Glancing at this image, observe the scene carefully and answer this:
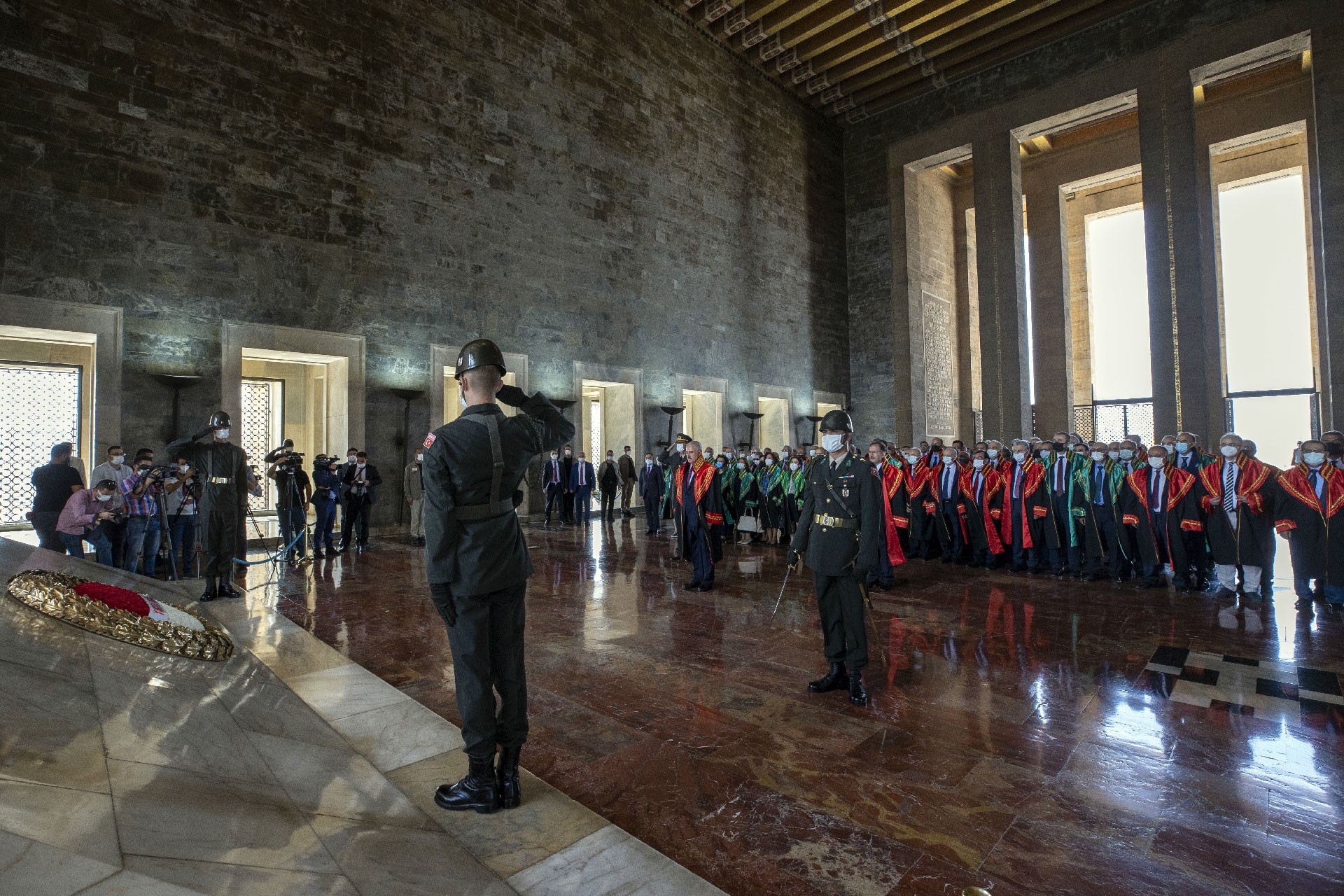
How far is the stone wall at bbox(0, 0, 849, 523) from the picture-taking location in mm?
9742

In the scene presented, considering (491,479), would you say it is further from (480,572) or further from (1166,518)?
(1166,518)

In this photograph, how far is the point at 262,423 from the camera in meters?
15.1

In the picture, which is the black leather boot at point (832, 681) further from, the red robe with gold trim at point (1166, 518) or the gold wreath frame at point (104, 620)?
the red robe with gold trim at point (1166, 518)

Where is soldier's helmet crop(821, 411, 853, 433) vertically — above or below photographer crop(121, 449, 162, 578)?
above

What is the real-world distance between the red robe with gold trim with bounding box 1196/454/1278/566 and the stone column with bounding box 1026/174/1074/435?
14.0 metres

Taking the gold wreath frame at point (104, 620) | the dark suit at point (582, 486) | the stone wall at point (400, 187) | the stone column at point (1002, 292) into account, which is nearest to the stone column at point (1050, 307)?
the stone column at point (1002, 292)

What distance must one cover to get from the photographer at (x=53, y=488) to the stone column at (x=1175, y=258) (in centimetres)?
1872

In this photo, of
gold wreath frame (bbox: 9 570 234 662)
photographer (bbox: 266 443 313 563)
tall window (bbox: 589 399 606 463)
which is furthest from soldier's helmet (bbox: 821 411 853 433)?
tall window (bbox: 589 399 606 463)

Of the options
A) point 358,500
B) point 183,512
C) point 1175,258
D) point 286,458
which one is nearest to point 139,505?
point 183,512

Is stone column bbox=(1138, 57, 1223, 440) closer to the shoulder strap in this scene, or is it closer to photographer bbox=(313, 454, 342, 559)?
photographer bbox=(313, 454, 342, 559)

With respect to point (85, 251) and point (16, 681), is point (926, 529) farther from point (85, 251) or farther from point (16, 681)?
point (85, 251)

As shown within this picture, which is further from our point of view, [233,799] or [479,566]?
[479,566]

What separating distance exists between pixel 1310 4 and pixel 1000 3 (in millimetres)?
6045

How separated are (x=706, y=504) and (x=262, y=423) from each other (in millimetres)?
12254
